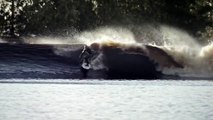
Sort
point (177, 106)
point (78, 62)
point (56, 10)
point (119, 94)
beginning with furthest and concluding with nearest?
point (56, 10) < point (78, 62) < point (119, 94) < point (177, 106)

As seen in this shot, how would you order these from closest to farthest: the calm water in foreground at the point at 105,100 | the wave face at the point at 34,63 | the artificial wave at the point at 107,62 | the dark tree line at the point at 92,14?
1. the calm water in foreground at the point at 105,100
2. the wave face at the point at 34,63
3. the artificial wave at the point at 107,62
4. the dark tree line at the point at 92,14

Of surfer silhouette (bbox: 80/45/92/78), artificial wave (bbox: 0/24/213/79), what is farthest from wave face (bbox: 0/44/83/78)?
surfer silhouette (bbox: 80/45/92/78)

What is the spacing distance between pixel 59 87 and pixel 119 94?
3712mm

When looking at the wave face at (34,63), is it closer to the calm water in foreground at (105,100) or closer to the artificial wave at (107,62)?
the artificial wave at (107,62)

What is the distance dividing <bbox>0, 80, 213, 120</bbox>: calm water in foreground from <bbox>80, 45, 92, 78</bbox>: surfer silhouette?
1.53 m

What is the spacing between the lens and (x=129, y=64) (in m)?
35.7

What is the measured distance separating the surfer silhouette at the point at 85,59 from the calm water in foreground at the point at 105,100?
5.03ft

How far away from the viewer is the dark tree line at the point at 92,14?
65.6m

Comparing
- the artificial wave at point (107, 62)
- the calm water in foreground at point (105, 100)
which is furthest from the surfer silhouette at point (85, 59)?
the calm water in foreground at point (105, 100)

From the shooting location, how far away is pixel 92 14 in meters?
67.1

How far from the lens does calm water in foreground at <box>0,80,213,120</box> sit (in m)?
20.8

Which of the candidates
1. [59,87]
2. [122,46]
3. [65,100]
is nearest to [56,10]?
[122,46]

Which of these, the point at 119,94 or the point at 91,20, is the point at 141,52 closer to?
the point at 119,94

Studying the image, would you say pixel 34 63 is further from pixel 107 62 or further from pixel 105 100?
pixel 105 100
